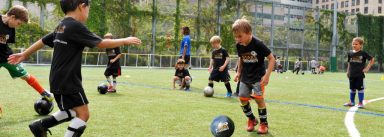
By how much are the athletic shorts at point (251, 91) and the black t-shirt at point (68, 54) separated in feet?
8.58

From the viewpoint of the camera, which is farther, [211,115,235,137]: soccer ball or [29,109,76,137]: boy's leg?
[211,115,235,137]: soccer ball

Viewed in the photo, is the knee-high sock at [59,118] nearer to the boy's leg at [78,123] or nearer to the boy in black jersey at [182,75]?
the boy's leg at [78,123]

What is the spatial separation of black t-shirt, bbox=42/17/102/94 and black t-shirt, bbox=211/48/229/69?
7515mm

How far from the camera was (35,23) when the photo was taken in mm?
34719

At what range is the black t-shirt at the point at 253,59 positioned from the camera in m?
5.69

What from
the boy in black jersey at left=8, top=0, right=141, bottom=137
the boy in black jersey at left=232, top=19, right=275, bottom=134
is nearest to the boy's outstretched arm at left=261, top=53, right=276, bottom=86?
the boy in black jersey at left=232, top=19, right=275, bottom=134

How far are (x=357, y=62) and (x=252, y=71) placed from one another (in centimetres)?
492

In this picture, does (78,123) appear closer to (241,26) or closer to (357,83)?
(241,26)

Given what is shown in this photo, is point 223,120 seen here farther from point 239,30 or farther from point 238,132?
point 239,30

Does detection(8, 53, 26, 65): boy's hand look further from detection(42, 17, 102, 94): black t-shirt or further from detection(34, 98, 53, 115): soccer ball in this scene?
detection(34, 98, 53, 115): soccer ball

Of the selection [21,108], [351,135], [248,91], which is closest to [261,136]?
[248,91]

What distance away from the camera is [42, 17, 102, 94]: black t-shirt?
3756 mm

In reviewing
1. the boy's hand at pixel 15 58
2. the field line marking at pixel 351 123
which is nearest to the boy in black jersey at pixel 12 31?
the boy's hand at pixel 15 58

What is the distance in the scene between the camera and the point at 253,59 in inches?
227
